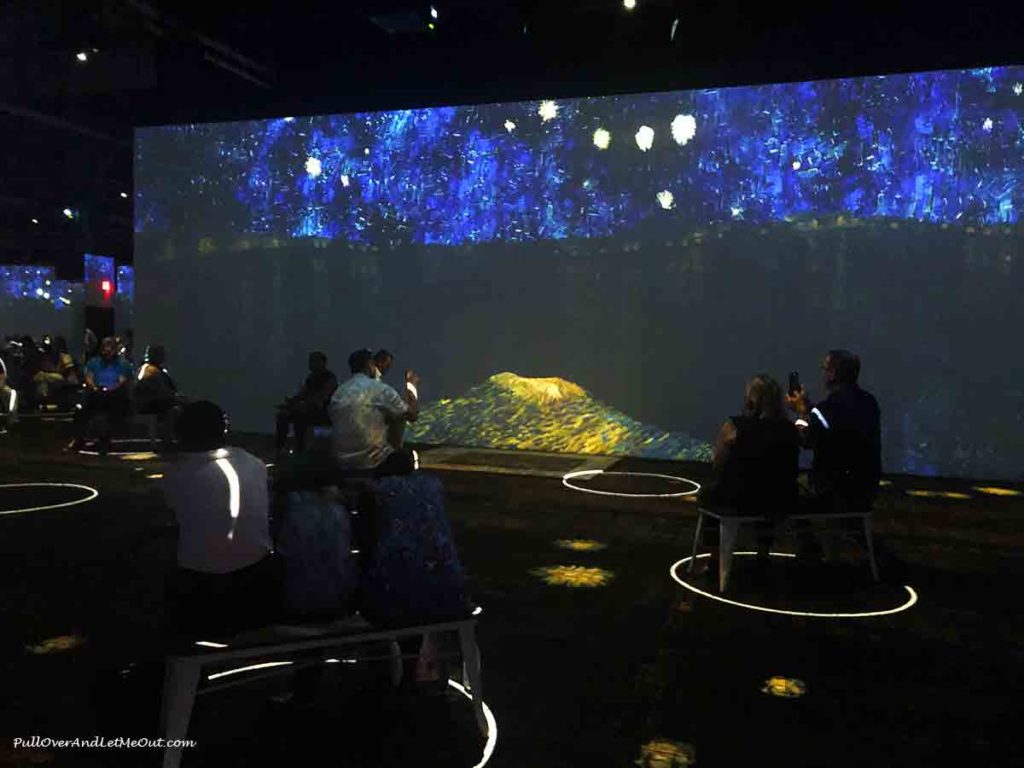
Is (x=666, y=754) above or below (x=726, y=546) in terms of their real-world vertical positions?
below

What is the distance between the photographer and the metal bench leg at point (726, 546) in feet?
14.8

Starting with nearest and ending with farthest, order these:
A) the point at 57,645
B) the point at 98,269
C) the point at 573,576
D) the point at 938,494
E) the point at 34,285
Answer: the point at 57,645 < the point at 573,576 < the point at 938,494 < the point at 98,269 < the point at 34,285

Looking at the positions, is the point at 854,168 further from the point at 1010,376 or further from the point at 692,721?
the point at 692,721

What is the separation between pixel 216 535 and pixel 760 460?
301 cm

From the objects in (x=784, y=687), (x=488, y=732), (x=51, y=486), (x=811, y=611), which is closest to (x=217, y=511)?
(x=488, y=732)

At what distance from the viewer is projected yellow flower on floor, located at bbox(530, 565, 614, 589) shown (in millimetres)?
4793

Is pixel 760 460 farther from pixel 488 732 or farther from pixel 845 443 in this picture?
pixel 488 732

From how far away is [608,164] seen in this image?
32.7ft

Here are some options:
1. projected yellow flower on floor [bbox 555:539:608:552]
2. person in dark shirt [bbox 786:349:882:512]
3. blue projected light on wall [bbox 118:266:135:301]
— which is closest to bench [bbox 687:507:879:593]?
person in dark shirt [bbox 786:349:882:512]

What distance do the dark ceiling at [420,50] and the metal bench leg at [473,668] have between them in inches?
300

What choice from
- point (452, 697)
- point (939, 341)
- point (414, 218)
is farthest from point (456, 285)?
point (452, 697)

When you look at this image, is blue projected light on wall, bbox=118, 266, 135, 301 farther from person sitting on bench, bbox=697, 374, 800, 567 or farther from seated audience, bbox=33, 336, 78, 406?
person sitting on bench, bbox=697, 374, 800, 567

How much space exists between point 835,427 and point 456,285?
6739 mm

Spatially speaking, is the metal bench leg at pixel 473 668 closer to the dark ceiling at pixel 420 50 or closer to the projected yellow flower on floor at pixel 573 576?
the projected yellow flower on floor at pixel 573 576
